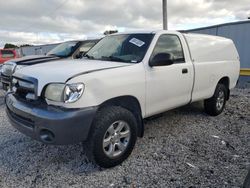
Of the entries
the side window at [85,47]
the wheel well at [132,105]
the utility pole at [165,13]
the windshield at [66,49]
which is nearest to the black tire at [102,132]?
the wheel well at [132,105]

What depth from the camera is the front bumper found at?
9.53ft

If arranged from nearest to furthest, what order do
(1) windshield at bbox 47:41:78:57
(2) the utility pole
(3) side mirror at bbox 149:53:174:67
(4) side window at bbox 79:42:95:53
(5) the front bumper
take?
1. (5) the front bumper
2. (3) side mirror at bbox 149:53:174:67
3. (1) windshield at bbox 47:41:78:57
4. (4) side window at bbox 79:42:95:53
5. (2) the utility pole

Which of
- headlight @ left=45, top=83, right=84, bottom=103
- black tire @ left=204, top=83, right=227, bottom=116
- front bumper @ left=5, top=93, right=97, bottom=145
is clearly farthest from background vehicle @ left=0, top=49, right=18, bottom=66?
headlight @ left=45, top=83, right=84, bottom=103

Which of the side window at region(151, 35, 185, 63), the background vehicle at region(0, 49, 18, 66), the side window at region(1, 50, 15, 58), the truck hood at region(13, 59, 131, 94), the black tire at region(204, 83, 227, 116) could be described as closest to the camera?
the truck hood at region(13, 59, 131, 94)

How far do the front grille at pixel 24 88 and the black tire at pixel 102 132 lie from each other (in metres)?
0.86

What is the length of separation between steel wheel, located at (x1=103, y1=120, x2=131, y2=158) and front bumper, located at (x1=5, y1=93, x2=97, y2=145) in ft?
1.26

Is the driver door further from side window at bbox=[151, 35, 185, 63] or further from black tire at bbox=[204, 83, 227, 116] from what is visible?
black tire at bbox=[204, 83, 227, 116]

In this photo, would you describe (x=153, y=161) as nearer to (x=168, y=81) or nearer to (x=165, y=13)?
(x=168, y=81)

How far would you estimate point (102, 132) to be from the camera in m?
3.19

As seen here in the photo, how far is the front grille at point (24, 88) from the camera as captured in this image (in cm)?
327

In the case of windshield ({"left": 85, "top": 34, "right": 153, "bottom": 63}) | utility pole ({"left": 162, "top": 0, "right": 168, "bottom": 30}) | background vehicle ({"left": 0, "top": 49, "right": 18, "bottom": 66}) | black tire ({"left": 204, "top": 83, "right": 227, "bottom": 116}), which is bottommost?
black tire ({"left": 204, "top": 83, "right": 227, "bottom": 116})

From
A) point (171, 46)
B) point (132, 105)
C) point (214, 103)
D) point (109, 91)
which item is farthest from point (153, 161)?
point (214, 103)

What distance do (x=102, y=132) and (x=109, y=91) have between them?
52cm

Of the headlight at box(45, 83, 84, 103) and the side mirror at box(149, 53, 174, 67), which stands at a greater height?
the side mirror at box(149, 53, 174, 67)
